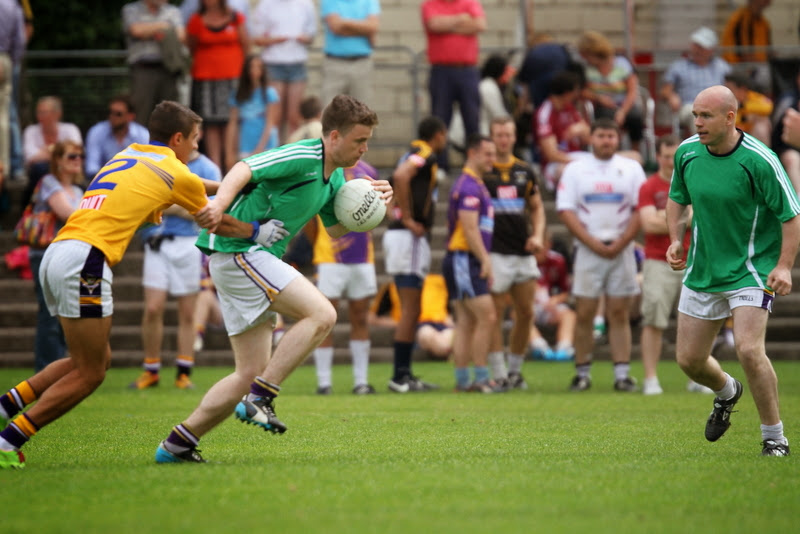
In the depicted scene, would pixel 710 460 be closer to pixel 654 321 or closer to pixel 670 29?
pixel 654 321

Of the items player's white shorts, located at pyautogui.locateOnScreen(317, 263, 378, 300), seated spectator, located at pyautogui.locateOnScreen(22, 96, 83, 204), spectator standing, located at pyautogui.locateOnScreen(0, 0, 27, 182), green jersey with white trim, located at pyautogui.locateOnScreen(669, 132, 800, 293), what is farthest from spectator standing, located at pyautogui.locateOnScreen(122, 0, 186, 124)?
green jersey with white trim, located at pyautogui.locateOnScreen(669, 132, 800, 293)

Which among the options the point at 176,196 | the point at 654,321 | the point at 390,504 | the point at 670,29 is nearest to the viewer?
the point at 390,504

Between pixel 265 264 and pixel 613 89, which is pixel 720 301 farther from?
pixel 613 89

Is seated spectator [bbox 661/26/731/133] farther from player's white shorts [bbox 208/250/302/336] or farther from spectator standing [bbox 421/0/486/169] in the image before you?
player's white shorts [bbox 208/250/302/336]

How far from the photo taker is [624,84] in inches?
713

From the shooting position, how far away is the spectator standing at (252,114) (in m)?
17.2

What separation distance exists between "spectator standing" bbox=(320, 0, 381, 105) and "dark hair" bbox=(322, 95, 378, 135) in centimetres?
1001

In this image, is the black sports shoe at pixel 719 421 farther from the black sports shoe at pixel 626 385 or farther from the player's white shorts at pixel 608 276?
the player's white shorts at pixel 608 276

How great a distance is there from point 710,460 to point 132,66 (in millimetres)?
11801

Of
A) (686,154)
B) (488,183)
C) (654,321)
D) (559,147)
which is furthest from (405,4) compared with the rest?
(686,154)

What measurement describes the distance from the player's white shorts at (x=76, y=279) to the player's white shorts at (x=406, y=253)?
21.1ft

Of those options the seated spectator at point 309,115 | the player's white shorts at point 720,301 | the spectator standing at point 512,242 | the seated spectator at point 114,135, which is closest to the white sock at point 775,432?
the player's white shorts at point 720,301

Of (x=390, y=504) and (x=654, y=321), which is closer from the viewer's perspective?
(x=390, y=504)

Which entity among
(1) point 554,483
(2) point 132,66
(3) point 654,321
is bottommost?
(3) point 654,321
